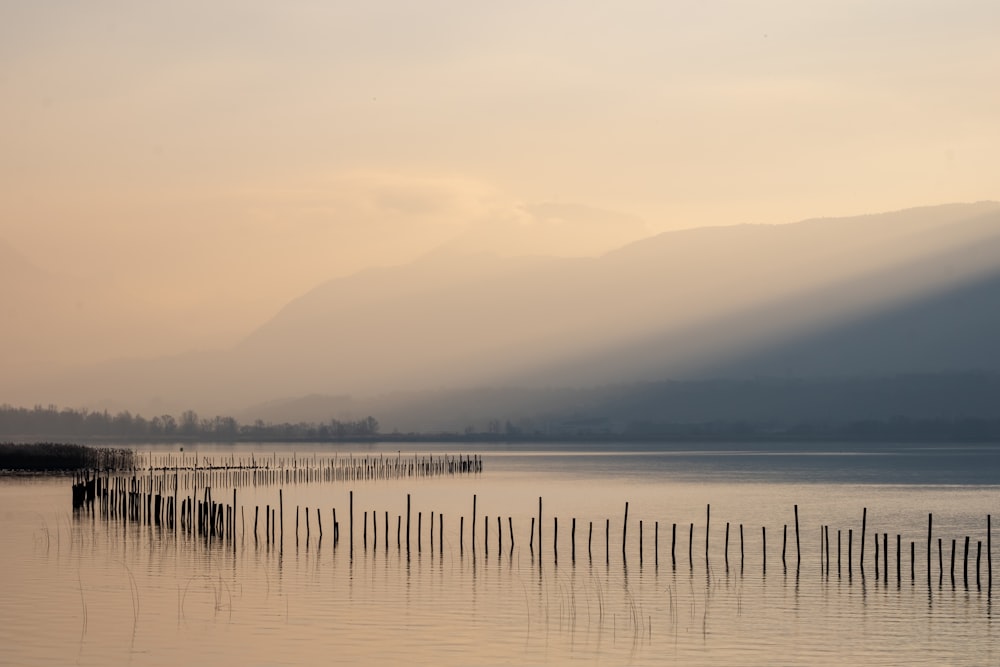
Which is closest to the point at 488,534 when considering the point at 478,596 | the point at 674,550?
the point at 674,550

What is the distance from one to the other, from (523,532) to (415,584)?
22654 mm

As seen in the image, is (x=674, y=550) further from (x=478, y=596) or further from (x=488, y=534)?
(x=478, y=596)

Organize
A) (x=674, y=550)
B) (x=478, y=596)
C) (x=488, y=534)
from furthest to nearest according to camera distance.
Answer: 1. (x=488, y=534)
2. (x=674, y=550)
3. (x=478, y=596)

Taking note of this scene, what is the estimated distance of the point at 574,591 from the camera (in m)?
45.4

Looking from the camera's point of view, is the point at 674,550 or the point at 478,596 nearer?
the point at 478,596

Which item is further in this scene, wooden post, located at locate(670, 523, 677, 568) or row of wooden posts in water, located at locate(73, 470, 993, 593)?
wooden post, located at locate(670, 523, 677, 568)

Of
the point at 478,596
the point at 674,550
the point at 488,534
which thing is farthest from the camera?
the point at 488,534

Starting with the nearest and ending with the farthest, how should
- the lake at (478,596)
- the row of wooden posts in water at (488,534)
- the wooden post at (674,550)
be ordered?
the lake at (478,596) → the row of wooden posts in water at (488,534) → the wooden post at (674,550)

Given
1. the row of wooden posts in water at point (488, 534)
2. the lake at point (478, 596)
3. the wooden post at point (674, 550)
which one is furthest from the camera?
the wooden post at point (674, 550)

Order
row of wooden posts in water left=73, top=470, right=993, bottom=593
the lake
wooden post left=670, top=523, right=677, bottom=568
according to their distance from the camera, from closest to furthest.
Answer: the lake, row of wooden posts in water left=73, top=470, right=993, bottom=593, wooden post left=670, top=523, right=677, bottom=568

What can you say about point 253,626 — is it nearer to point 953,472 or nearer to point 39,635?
point 39,635

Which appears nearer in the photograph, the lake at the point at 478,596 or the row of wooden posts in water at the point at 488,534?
the lake at the point at 478,596

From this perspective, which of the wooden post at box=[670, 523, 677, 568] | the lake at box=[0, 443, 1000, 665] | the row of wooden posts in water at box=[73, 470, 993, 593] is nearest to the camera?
the lake at box=[0, 443, 1000, 665]

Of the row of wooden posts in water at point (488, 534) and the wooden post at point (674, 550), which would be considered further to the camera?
the wooden post at point (674, 550)
